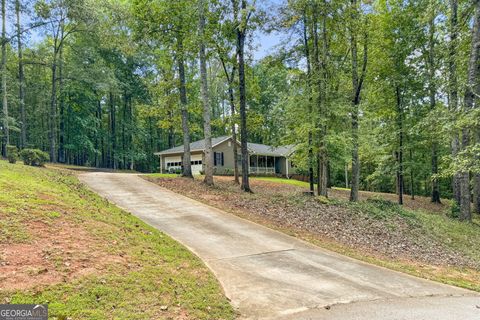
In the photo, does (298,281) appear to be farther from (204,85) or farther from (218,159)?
(218,159)

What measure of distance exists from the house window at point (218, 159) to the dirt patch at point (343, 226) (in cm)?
1609

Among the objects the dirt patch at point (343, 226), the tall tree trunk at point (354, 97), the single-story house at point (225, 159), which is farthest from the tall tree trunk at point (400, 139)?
the dirt patch at point (343, 226)

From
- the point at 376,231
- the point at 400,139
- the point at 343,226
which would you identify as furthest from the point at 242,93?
the point at 400,139

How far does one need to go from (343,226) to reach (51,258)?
831cm

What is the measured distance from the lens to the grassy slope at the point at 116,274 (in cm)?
364

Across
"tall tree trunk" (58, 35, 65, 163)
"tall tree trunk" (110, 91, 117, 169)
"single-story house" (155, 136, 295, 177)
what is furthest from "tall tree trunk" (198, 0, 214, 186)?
"tall tree trunk" (110, 91, 117, 169)

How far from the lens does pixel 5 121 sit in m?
21.7

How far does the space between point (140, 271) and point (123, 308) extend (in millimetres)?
1028

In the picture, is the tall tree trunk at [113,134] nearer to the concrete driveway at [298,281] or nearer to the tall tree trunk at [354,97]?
the tall tree trunk at [354,97]

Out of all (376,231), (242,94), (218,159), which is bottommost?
(376,231)

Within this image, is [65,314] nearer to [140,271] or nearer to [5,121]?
[140,271]

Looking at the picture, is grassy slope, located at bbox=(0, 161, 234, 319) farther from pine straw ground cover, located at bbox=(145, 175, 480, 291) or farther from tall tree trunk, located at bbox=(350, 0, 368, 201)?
tall tree trunk, located at bbox=(350, 0, 368, 201)

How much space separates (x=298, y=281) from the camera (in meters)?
5.37

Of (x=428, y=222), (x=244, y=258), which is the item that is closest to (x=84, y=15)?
(x=244, y=258)
